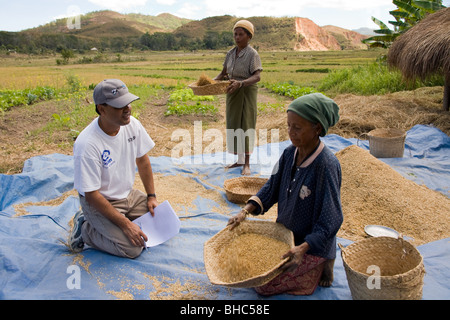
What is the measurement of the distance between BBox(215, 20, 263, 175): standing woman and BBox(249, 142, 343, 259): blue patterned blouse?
78.8 inches

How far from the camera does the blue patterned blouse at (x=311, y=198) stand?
1.84 m

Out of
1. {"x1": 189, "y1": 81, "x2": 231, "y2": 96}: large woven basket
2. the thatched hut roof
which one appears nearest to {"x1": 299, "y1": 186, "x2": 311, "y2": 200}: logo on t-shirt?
{"x1": 189, "y1": 81, "x2": 231, "y2": 96}: large woven basket

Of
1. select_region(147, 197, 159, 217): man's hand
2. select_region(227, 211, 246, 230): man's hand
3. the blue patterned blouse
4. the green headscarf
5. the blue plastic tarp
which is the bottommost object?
the blue plastic tarp

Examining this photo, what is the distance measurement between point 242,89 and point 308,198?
7.85 ft

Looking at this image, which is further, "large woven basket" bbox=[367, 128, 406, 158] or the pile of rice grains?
"large woven basket" bbox=[367, 128, 406, 158]

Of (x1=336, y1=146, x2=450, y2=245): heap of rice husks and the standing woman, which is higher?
the standing woman

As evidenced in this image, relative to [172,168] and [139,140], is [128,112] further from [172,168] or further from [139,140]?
[172,168]

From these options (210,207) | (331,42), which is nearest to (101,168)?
(210,207)

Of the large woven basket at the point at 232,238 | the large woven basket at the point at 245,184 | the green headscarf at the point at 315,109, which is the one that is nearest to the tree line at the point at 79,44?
the large woven basket at the point at 245,184

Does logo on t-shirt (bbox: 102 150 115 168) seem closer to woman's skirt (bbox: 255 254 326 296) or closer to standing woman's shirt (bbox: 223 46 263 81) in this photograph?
woman's skirt (bbox: 255 254 326 296)

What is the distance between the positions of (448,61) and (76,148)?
18.2 feet

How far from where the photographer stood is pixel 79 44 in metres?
49.8

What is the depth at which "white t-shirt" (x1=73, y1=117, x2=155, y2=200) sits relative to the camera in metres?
2.23

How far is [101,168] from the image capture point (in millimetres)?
2352
